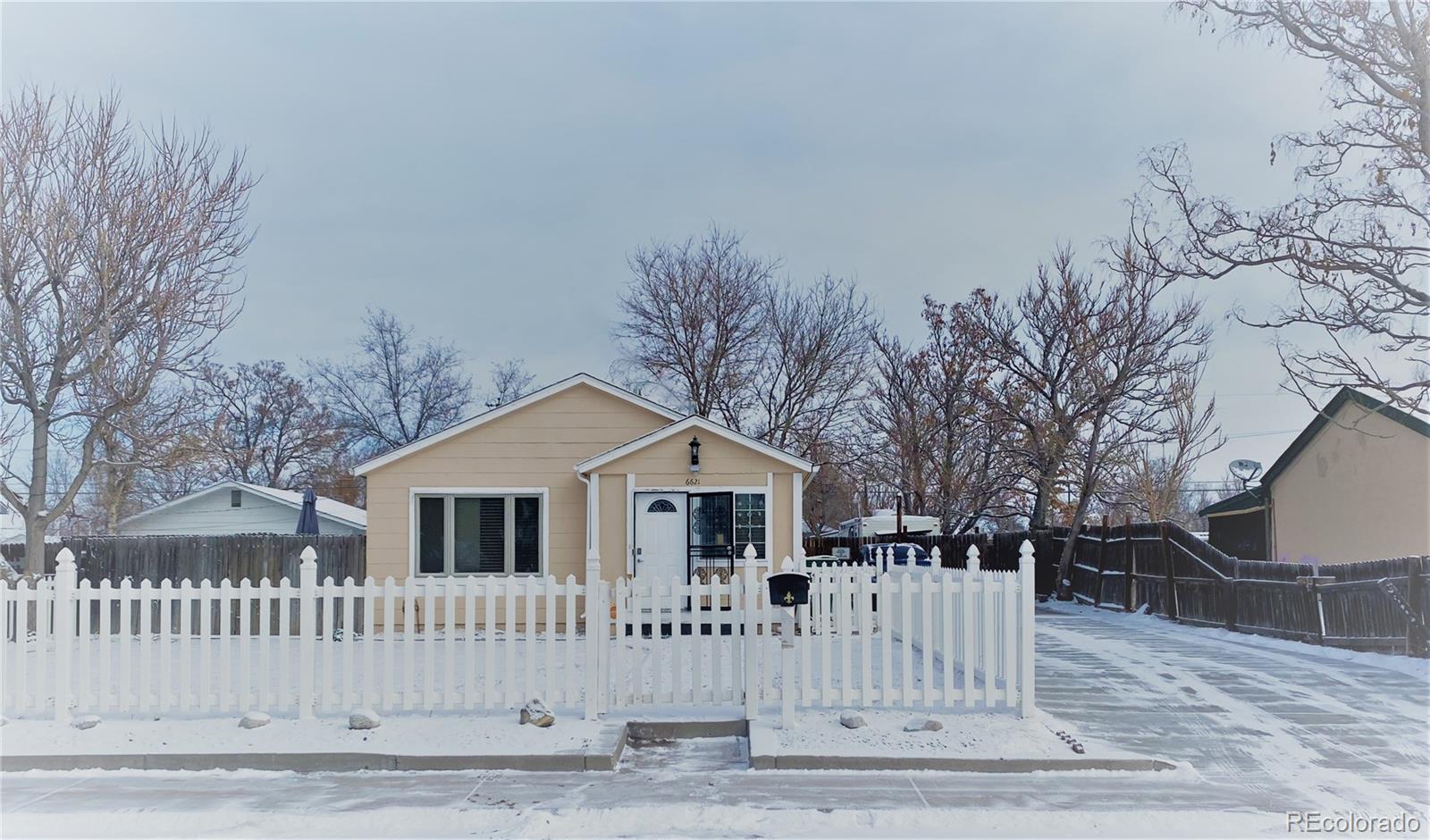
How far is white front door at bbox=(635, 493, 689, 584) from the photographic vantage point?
15070 millimetres

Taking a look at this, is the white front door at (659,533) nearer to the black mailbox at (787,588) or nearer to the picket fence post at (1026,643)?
the black mailbox at (787,588)

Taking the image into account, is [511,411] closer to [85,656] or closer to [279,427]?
[85,656]

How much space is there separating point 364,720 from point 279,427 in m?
40.3

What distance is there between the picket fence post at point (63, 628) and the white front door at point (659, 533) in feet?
26.2

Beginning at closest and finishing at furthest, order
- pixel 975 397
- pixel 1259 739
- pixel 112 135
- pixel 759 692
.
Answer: pixel 1259 739 → pixel 759 692 → pixel 112 135 → pixel 975 397

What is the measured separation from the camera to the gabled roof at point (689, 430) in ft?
49.0

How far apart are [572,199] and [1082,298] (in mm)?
12609

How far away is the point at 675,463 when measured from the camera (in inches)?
593

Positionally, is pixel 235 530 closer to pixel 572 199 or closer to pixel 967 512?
pixel 572 199

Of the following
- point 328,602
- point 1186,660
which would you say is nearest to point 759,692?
point 328,602

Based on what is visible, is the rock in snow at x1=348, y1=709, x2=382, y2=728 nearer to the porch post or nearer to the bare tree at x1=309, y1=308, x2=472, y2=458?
the porch post

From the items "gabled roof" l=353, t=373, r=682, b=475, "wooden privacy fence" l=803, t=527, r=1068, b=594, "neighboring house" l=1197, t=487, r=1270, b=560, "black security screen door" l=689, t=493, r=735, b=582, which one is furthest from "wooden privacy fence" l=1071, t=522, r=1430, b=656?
"gabled roof" l=353, t=373, r=682, b=475

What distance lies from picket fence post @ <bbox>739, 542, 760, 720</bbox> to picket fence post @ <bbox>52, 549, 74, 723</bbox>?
5.03 m

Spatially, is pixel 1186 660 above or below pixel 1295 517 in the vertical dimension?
below
